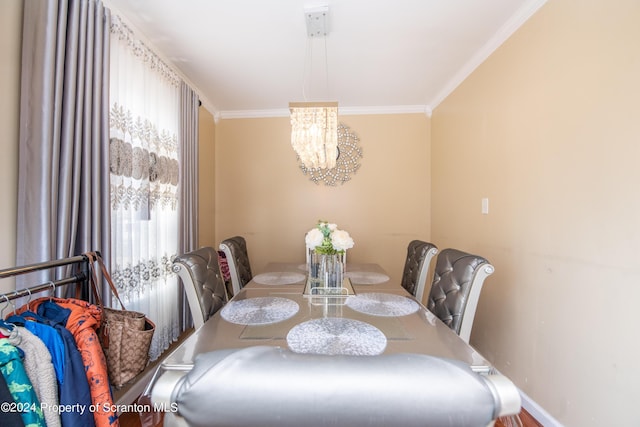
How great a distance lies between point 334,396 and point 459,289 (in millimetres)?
1182

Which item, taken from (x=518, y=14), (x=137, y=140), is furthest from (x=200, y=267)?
(x=518, y=14)

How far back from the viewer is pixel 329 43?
1957 millimetres

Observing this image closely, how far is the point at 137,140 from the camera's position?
1.83 metres

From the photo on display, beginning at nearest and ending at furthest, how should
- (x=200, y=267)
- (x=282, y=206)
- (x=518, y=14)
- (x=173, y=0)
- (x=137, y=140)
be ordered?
(x=200, y=267)
(x=173, y=0)
(x=518, y=14)
(x=137, y=140)
(x=282, y=206)

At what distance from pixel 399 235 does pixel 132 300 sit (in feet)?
8.78

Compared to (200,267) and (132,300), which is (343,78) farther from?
(132,300)

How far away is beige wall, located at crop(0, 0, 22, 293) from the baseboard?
2669mm

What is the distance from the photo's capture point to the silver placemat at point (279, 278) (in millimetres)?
1820

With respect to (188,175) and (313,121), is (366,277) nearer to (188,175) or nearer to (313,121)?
(313,121)

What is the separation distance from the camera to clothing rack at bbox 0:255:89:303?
→ 91 centimetres

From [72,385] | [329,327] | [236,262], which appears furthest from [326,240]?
[72,385]

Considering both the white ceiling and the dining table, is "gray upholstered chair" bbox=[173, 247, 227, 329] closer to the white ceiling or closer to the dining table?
the dining table

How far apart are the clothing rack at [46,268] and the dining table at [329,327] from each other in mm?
599

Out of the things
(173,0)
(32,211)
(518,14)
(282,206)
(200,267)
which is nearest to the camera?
(32,211)
